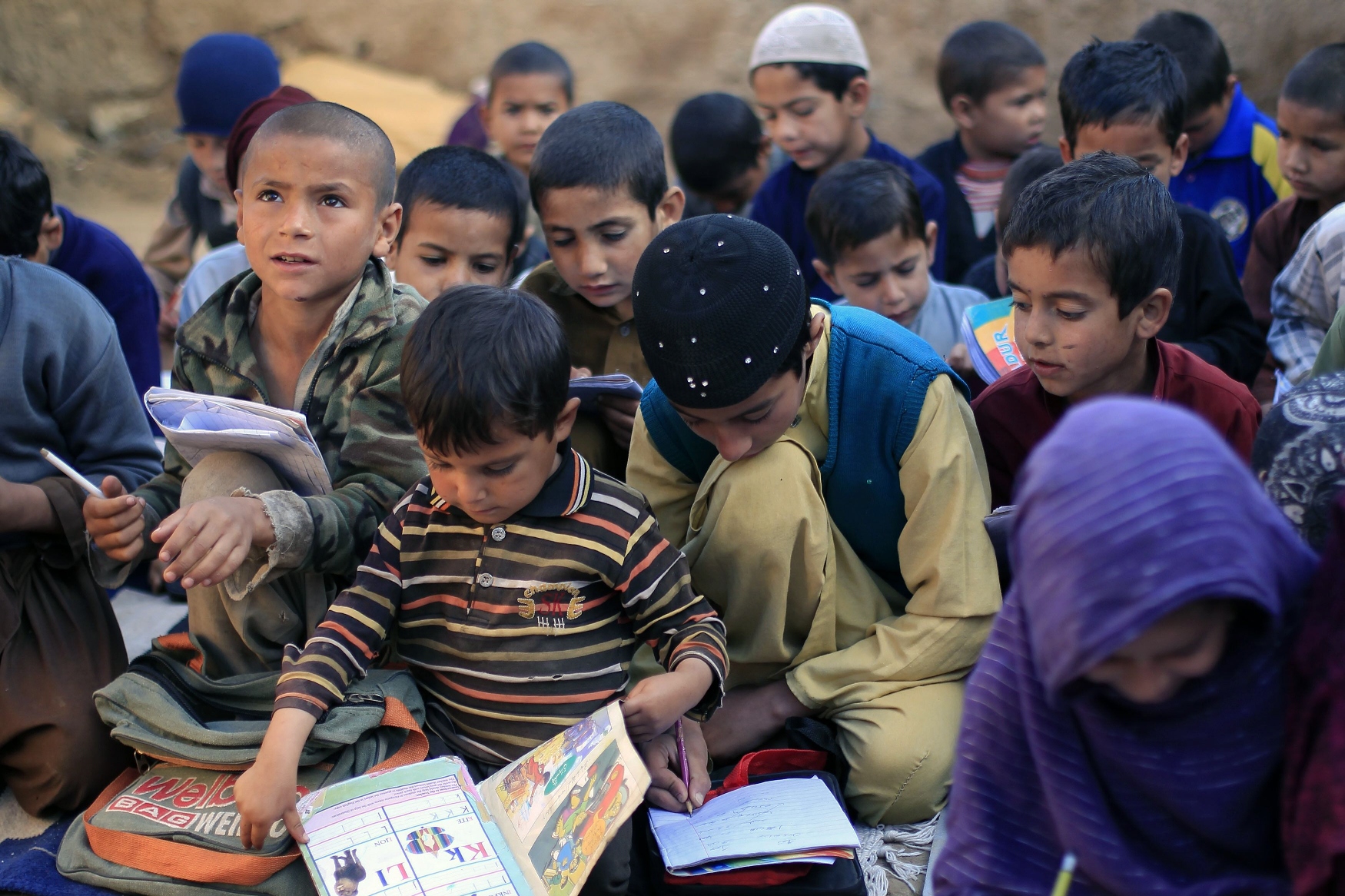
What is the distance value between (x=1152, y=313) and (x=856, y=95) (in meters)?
2.30

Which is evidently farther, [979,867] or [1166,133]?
[1166,133]

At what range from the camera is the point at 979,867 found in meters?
1.58

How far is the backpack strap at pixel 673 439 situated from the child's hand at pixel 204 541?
0.85 meters

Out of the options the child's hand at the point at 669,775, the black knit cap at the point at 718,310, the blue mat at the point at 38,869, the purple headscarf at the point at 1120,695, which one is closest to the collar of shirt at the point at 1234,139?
the black knit cap at the point at 718,310

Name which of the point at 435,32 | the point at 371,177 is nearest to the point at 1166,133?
the point at 371,177

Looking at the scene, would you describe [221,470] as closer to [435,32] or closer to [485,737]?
[485,737]

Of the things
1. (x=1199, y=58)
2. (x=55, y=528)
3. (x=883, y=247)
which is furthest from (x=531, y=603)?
(x=1199, y=58)

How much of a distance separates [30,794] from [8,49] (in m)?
7.86

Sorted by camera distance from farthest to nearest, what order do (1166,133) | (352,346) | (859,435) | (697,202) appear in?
(697,202) → (1166,133) → (352,346) → (859,435)

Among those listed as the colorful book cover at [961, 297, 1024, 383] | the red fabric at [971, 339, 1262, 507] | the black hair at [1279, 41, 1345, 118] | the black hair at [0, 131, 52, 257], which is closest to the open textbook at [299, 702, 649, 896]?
the red fabric at [971, 339, 1262, 507]

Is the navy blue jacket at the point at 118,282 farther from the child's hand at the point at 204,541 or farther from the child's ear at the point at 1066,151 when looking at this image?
the child's ear at the point at 1066,151

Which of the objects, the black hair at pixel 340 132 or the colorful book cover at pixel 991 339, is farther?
the colorful book cover at pixel 991 339

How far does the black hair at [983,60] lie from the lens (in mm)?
4695

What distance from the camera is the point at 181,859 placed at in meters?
2.06
